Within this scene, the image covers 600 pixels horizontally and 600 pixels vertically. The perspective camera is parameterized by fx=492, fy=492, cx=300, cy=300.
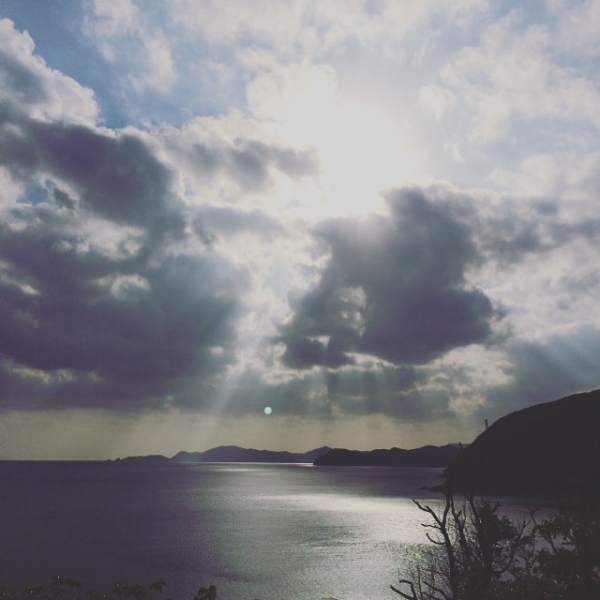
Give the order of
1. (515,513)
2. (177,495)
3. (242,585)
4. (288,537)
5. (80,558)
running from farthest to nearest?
(177,495) < (515,513) < (288,537) < (80,558) < (242,585)

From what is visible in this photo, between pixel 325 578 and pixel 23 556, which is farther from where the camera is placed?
pixel 23 556

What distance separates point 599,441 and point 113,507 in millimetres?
162336

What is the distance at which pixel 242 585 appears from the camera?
6166 cm

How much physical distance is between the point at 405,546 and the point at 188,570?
41.0 metres

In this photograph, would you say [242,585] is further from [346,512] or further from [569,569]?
[346,512]

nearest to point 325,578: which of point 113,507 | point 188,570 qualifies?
point 188,570

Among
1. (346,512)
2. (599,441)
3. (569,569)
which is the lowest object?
(346,512)

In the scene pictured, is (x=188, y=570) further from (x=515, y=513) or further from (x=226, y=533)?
(x=515, y=513)

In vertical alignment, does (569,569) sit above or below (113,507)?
above

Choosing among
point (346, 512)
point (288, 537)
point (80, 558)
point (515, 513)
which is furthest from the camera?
point (346, 512)

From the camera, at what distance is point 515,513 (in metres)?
125

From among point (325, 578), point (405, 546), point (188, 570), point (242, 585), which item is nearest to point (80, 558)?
point (188, 570)

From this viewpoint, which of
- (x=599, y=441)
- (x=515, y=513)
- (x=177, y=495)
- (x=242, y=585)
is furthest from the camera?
(x=177, y=495)

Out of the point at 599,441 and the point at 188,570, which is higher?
the point at 599,441
